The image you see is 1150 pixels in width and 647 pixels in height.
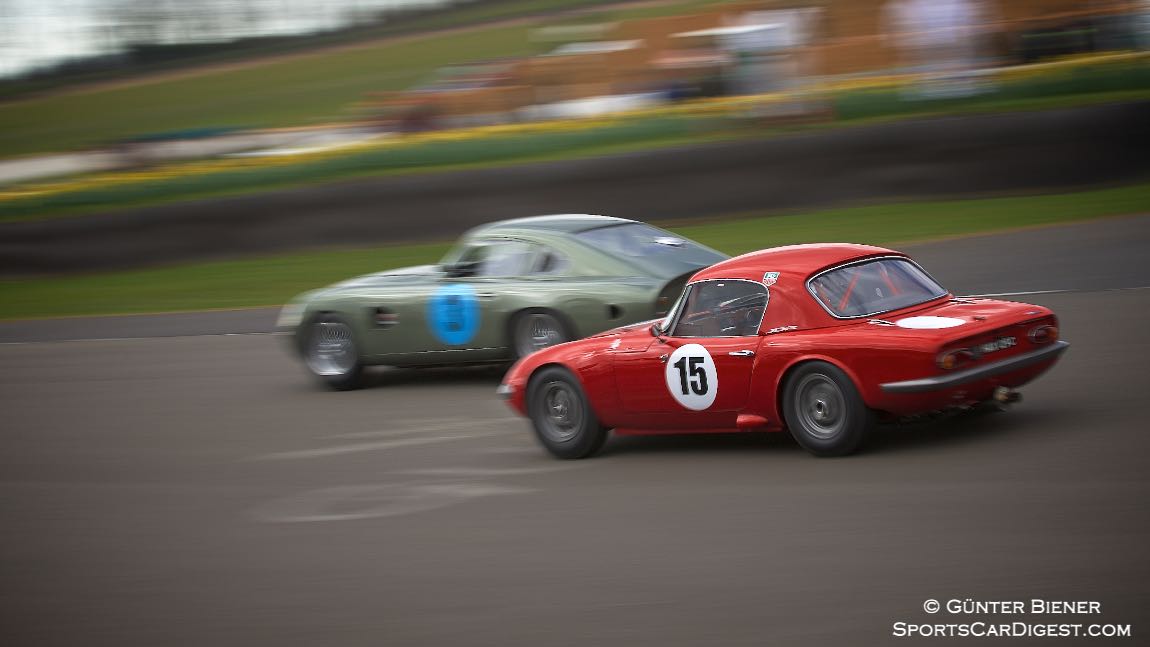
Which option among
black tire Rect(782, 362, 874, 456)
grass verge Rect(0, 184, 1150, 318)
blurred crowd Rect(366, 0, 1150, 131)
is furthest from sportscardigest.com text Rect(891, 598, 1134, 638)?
blurred crowd Rect(366, 0, 1150, 131)

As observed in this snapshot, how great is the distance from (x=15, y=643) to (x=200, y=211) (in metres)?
18.5

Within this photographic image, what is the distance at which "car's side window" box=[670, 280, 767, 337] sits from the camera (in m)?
7.84

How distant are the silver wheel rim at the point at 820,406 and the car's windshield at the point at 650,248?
3486mm

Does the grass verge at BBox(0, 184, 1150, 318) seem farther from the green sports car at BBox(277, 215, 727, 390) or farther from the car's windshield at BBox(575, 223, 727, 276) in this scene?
the green sports car at BBox(277, 215, 727, 390)

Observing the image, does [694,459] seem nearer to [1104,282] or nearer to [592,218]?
[592,218]

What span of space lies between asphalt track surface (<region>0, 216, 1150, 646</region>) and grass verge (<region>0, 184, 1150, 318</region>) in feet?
21.7

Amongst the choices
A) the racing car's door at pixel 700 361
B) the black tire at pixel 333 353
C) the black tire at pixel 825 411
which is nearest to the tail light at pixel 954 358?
the black tire at pixel 825 411

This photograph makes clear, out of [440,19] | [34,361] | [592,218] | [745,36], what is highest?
[440,19]

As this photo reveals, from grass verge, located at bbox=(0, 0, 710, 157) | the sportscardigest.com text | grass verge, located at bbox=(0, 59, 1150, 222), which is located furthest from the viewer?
grass verge, located at bbox=(0, 0, 710, 157)

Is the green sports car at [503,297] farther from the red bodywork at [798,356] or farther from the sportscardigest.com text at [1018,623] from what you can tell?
the sportscardigest.com text at [1018,623]

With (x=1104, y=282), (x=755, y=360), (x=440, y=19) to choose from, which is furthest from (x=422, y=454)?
(x=440, y=19)

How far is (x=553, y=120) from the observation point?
81.8 ft

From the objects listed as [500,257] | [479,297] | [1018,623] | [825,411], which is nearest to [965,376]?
[825,411]

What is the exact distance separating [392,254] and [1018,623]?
1767cm
